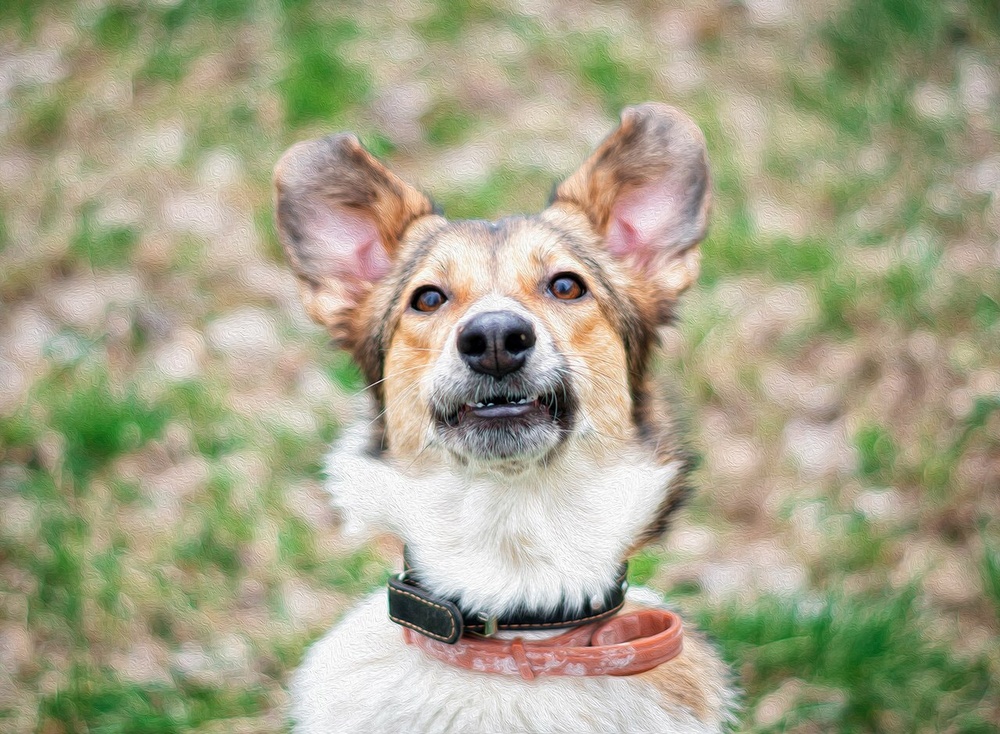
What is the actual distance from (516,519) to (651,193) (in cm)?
145

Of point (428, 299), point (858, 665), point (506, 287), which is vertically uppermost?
point (506, 287)

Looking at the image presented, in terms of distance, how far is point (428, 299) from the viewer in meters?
3.43

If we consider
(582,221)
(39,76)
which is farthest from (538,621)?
(39,76)

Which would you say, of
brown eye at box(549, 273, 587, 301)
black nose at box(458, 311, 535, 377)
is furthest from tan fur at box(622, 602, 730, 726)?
brown eye at box(549, 273, 587, 301)

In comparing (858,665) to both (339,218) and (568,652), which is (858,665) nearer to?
(568,652)

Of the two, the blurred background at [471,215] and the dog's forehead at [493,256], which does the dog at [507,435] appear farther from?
the blurred background at [471,215]

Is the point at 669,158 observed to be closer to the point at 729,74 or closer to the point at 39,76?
the point at 729,74

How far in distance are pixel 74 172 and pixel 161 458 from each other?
2.59m

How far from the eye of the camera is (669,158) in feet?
11.7

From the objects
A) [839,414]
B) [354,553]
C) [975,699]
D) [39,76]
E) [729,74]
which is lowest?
[354,553]

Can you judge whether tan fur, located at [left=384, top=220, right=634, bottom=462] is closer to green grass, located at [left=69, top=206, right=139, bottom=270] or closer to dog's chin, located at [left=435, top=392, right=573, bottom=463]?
dog's chin, located at [left=435, top=392, right=573, bottom=463]

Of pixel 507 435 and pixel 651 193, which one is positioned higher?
pixel 651 193

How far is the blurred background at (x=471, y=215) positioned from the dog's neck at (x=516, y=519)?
0.88 m

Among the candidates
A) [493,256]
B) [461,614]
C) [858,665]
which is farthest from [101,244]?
[858,665]
